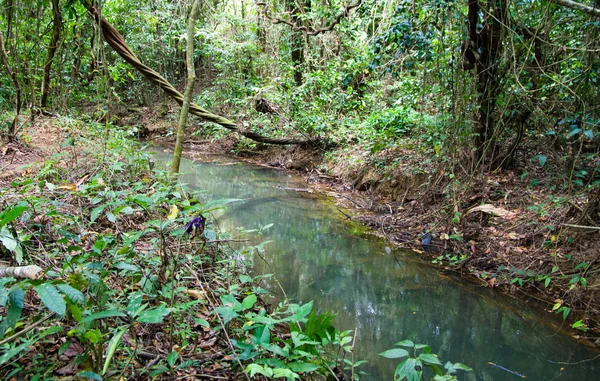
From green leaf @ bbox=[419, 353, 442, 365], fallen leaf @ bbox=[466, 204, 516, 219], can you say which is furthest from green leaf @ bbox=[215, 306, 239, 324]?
fallen leaf @ bbox=[466, 204, 516, 219]

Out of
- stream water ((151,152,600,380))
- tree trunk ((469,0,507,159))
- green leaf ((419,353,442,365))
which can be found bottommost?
stream water ((151,152,600,380))

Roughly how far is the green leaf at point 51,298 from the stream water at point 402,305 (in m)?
1.63

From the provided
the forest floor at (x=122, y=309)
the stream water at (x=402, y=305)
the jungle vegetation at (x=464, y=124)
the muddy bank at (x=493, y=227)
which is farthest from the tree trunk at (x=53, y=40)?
the muddy bank at (x=493, y=227)

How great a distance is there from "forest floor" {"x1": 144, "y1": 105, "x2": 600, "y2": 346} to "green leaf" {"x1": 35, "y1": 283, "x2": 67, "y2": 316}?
2878 millimetres

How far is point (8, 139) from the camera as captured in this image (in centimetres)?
390

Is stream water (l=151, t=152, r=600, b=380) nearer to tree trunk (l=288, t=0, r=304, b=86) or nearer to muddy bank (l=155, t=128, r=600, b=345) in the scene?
muddy bank (l=155, t=128, r=600, b=345)

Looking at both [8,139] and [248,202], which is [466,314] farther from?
[8,139]

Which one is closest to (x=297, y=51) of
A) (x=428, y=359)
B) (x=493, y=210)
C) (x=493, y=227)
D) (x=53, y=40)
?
(x=53, y=40)

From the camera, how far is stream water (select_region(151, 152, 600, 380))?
2.31 m

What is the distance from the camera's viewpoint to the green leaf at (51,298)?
0.97m

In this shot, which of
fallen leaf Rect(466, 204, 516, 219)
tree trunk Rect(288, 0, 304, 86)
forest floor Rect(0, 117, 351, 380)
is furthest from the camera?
tree trunk Rect(288, 0, 304, 86)

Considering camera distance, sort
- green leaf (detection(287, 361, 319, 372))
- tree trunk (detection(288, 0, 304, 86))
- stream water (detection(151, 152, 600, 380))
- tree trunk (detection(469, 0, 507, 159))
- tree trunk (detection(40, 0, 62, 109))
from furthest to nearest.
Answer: tree trunk (detection(288, 0, 304, 86)), tree trunk (detection(469, 0, 507, 159)), tree trunk (detection(40, 0, 62, 109)), stream water (detection(151, 152, 600, 380)), green leaf (detection(287, 361, 319, 372))

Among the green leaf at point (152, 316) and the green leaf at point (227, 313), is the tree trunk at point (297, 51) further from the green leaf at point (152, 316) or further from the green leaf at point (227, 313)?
the green leaf at point (152, 316)

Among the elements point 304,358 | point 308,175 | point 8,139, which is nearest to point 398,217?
point 308,175
